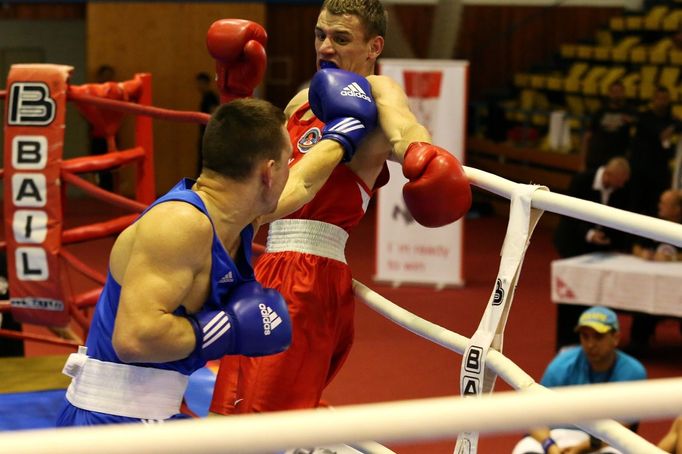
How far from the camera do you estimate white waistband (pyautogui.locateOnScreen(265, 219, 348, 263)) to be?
271cm

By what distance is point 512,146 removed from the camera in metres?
12.4

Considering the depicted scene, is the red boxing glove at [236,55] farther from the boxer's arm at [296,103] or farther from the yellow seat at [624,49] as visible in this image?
the yellow seat at [624,49]

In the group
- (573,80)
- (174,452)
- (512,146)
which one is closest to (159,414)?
(174,452)

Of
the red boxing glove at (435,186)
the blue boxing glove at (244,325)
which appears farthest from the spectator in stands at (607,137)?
the blue boxing glove at (244,325)

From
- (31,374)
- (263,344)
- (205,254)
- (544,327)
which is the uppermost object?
(205,254)

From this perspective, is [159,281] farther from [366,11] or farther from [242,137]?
[366,11]

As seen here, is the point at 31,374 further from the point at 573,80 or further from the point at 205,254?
the point at 573,80

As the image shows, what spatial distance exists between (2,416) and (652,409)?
2.78m

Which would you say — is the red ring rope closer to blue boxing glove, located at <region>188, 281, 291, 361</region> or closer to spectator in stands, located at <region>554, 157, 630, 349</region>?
blue boxing glove, located at <region>188, 281, 291, 361</region>

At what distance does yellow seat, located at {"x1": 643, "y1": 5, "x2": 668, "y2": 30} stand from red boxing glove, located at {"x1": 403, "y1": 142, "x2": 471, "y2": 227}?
1142 cm

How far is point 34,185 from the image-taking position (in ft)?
13.0

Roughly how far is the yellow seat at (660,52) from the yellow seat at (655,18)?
1.39 ft

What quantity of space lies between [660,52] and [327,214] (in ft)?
34.2

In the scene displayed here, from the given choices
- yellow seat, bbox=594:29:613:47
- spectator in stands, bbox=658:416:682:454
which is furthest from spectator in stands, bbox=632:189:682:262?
yellow seat, bbox=594:29:613:47
